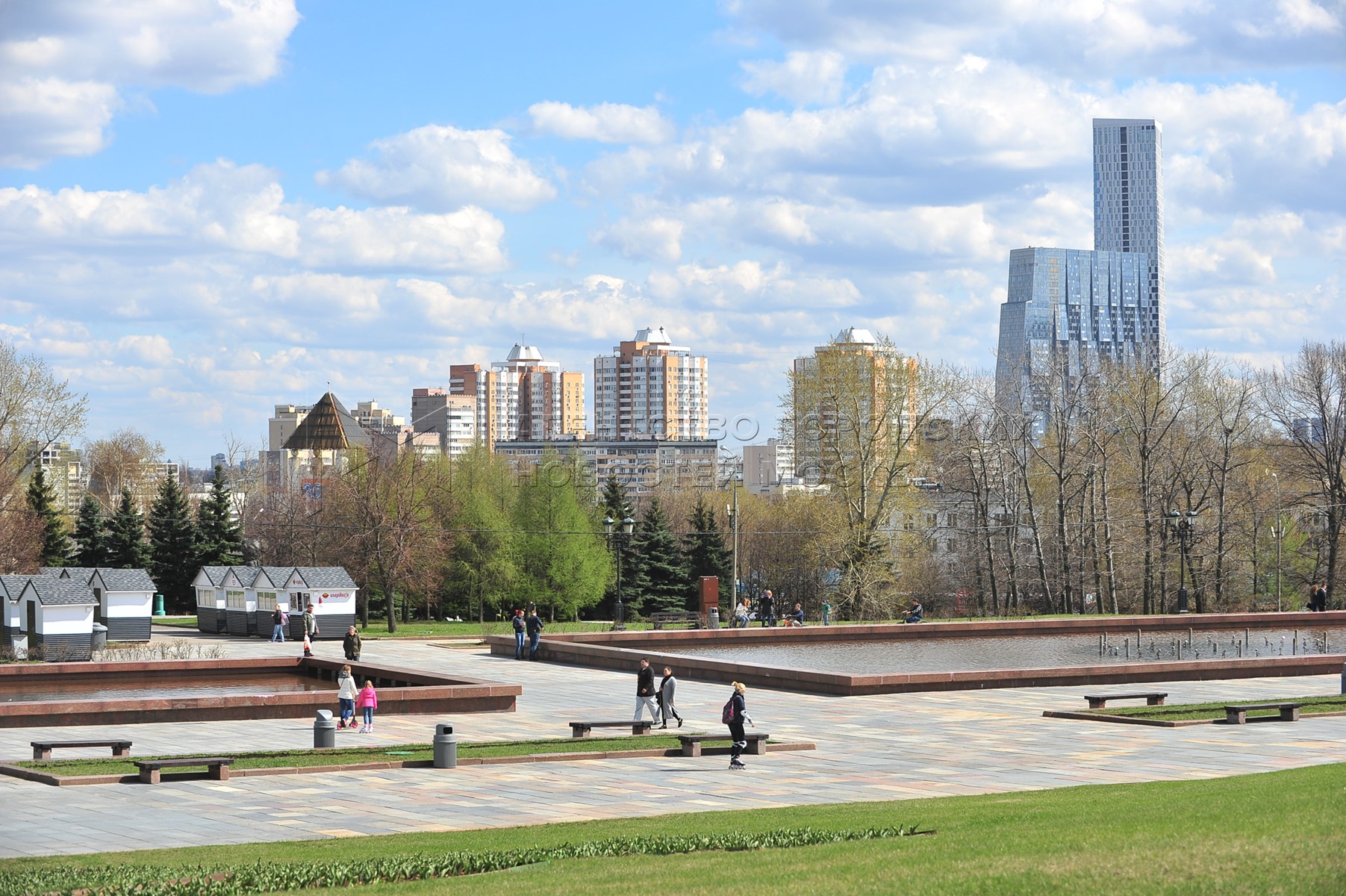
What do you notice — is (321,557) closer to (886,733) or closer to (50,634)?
A: (50,634)

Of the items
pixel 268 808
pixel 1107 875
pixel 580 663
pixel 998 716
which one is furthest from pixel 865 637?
pixel 1107 875

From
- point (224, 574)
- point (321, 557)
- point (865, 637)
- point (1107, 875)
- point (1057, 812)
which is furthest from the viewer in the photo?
point (321, 557)

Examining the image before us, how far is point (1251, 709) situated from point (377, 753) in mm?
14555

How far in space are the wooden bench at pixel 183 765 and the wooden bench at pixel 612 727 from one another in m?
5.95

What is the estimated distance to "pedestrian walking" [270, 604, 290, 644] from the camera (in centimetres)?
4578

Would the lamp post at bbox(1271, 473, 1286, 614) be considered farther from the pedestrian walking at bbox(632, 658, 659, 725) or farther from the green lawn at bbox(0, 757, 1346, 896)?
the green lawn at bbox(0, 757, 1346, 896)

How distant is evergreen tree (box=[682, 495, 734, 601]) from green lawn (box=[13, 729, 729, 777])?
4667 centimetres

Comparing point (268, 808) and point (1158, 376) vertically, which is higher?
point (1158, 376)

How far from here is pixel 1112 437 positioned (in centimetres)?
6431

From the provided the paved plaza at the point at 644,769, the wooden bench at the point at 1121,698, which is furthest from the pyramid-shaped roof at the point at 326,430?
the wooden bench at the point at 1121,698

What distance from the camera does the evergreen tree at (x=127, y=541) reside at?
6494cm

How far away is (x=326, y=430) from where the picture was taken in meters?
120

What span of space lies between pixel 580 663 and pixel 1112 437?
115 feet

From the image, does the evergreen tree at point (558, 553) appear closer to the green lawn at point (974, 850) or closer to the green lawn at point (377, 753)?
the green lawn at point (377, 753)
